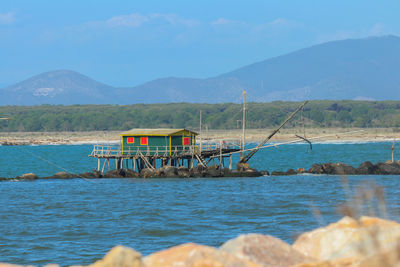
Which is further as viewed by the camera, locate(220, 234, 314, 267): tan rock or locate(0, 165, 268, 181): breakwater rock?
locate(0, 165, 268, 181): breakwater rock

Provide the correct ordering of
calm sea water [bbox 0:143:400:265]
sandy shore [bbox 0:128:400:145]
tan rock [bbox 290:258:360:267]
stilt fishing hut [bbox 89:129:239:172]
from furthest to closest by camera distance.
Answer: sandy shore [bbox 0:128:400:145]
stilt fishing hut [bbox 89:129:239:172]
calm sea water [bbox 0:143:400:265]
tan rock [bbox 290:258:360:267]

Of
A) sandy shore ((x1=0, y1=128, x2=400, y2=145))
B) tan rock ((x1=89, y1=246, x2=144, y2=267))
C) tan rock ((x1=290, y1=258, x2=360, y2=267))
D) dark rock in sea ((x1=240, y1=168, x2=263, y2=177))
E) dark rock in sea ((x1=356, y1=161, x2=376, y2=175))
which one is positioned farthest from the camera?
sandy shore ((x1=0, y1=128, x2=400, y2=145))

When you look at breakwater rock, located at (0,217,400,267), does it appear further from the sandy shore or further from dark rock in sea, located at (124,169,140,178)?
the sandy shore

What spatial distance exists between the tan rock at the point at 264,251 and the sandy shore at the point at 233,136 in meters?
122

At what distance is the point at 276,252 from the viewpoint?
45.4 ft

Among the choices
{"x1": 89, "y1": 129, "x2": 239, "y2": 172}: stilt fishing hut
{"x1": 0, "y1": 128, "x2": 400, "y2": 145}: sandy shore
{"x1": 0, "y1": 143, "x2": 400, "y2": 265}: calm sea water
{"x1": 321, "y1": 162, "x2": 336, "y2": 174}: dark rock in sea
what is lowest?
{"x1": 0, "y1": 143, "x2": 400, "y2": 265}: calm sea water

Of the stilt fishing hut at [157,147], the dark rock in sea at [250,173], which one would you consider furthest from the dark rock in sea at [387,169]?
the stilt fishing hut at [157,147]

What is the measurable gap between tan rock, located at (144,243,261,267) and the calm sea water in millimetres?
10023

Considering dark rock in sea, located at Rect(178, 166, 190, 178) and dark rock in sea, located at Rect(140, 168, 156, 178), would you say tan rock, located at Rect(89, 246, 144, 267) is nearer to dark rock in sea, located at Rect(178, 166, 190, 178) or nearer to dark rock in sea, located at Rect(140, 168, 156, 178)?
dark rock in sea, located at Rect(178, 166, 190, 178)

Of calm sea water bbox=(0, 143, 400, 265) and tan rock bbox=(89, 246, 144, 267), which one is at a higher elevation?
tan rock bbox=(89, 246, 144, 267)

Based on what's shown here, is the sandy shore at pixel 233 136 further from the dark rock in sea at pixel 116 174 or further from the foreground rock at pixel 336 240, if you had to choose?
the foreground rock at pixel 336 240

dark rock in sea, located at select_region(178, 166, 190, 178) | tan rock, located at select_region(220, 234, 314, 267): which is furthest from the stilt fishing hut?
tan rock, located at select_region(220, 234, 314, 267)

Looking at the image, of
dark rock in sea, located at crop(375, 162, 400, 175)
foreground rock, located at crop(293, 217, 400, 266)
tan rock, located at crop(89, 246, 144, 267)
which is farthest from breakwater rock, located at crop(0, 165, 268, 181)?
tan rock, located at crop(89, 246, 144, 267)

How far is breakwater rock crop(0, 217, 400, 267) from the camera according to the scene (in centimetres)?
1181
